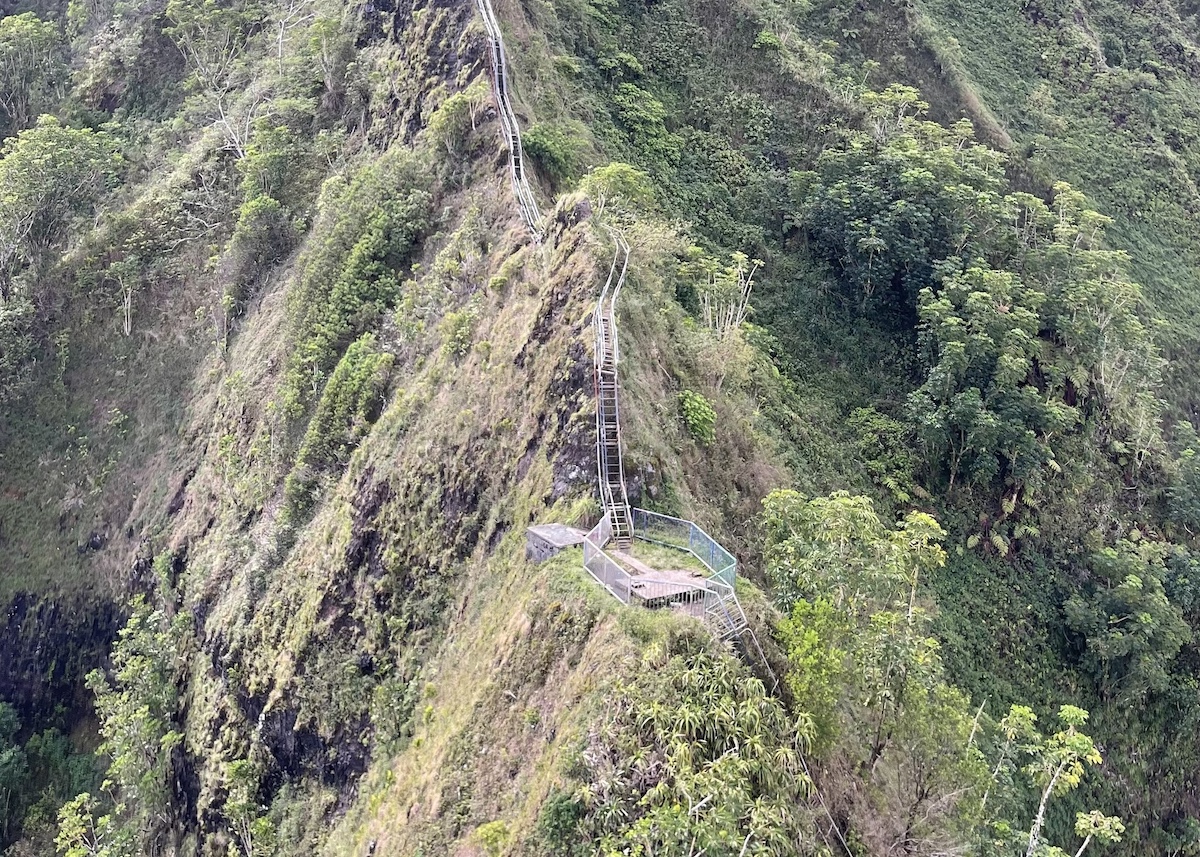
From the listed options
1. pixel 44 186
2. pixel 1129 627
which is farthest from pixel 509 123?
pixel 1129 627

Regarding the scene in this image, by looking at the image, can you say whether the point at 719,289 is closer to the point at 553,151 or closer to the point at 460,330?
the point at 553,151

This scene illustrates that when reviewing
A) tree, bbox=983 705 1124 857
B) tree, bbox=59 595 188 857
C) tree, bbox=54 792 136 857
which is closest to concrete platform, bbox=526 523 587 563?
tree, bbox=983 705 1124 857

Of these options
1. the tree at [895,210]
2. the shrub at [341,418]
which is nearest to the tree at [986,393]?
the tree at [895,210]

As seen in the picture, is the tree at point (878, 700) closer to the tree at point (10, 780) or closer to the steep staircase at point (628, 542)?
the steep staircase at point (628, 542)

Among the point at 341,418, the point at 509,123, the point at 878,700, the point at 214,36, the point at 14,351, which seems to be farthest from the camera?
the point at 214,36

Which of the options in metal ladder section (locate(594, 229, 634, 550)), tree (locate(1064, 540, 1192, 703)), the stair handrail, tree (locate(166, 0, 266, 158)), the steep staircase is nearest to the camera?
the steep staircase

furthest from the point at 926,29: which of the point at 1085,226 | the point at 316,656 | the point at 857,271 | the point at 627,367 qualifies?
the point at 316,656

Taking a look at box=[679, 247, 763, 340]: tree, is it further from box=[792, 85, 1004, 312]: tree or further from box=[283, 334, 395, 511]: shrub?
box=[283, 334, 395, 511]: shrub
